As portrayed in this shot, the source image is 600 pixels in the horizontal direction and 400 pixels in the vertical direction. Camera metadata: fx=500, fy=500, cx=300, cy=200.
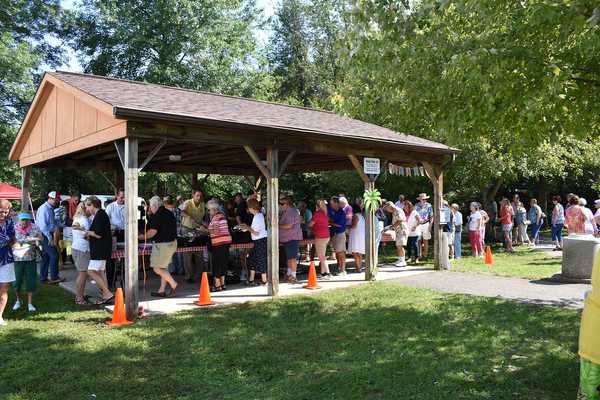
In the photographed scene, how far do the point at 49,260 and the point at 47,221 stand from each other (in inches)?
46.9

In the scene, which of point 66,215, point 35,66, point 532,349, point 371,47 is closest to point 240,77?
point 35,66

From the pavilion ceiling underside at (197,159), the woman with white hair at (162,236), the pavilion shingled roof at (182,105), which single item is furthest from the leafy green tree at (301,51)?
the woman with white hair at (162,236)

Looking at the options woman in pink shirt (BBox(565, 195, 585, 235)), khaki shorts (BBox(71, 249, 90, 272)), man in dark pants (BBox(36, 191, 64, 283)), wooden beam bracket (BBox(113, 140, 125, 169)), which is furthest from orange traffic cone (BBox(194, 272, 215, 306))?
woman in pink shirt (BBox(565, 195, 585, 235))

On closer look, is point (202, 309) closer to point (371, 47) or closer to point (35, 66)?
point (371, 47)

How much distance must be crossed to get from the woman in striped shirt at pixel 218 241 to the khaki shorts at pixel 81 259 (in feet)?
7.20

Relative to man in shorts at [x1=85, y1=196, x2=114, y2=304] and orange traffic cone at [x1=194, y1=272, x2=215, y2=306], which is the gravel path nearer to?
orange traffic cone at [x1=194, y1=272, x2=215, y2=306]

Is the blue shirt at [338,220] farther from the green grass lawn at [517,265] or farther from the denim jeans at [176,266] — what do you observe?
the denim jeans at [176,266]

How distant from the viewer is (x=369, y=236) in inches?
446

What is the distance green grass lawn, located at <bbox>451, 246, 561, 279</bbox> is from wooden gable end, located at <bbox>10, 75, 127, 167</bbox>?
28.7 ft

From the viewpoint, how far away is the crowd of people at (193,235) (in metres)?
8.23

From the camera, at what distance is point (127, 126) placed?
7555 millimetres

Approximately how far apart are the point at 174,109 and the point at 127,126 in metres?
0.91

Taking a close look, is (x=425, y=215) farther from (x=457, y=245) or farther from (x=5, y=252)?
(x=5, y=252)

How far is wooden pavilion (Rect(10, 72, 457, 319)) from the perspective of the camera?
7.65m
